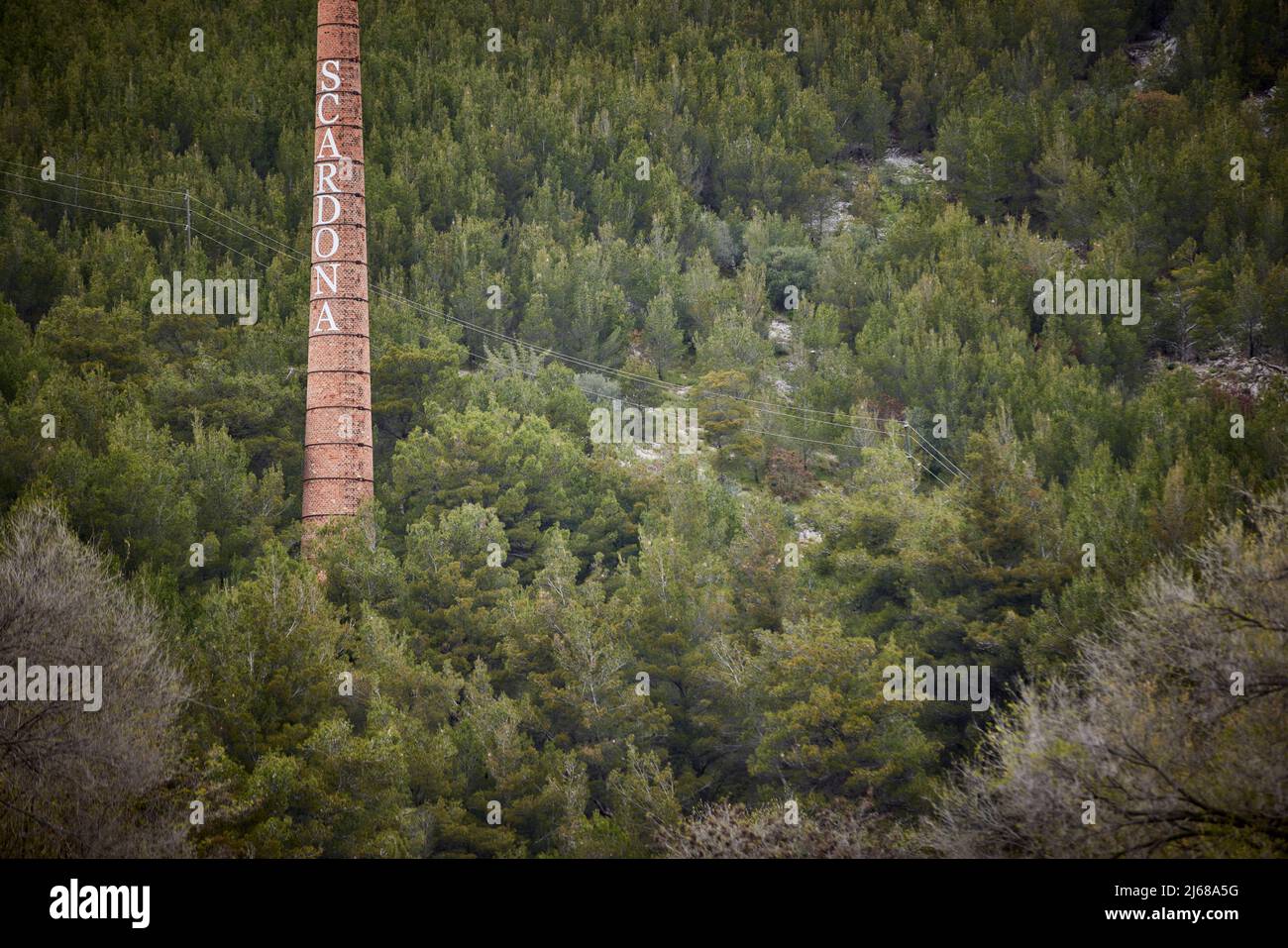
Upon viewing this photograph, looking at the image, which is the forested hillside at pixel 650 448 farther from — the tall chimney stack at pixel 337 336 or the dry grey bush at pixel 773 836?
the tall chimney stack at pixel 337 336

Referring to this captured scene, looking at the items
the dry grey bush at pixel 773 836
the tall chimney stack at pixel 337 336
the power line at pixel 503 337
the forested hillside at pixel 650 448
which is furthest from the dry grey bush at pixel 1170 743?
the power line at pixel 503 337

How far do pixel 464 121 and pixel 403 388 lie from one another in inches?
633

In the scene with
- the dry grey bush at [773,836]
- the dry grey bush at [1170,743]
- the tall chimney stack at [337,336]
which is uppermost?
the tall chimney stack at [337,336]

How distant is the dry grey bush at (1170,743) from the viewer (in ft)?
53.7

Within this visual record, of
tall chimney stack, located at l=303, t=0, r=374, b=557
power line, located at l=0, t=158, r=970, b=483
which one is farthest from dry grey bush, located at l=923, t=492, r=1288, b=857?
power line, located at l=0, t=158, r=970, b=483

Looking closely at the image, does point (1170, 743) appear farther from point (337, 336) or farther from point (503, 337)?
point (503, 337)

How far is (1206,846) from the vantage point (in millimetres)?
15961

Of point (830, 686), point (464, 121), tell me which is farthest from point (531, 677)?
point (464, 121)

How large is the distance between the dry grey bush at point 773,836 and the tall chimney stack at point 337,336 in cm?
1098

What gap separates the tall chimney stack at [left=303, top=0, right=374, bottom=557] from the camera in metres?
29.6

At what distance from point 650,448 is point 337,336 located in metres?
11.1

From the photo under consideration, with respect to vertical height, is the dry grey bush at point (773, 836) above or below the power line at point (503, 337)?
below

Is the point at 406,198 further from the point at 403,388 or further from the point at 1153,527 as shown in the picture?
the point at 1153,527

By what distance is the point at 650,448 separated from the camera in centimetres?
3878
